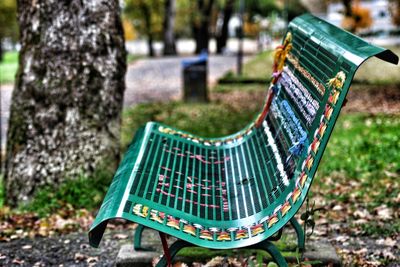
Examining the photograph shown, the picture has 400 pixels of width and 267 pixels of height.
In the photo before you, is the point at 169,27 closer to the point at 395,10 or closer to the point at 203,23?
the point at 203,23

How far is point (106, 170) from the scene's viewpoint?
5.20m

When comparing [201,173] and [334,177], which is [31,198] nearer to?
[201,173]

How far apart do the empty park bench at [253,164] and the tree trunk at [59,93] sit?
102 cm

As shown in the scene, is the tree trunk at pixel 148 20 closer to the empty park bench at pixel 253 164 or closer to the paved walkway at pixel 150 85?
the paved walkway at pixel 150 85

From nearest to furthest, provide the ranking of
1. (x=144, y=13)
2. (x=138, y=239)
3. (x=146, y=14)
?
(x=138, y=239) → (x=146, y=14) → (x=144, y=13)

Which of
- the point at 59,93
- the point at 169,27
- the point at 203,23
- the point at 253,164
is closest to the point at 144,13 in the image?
the point at 169,27

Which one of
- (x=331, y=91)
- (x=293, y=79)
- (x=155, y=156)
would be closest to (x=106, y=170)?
(x=155, y=156)

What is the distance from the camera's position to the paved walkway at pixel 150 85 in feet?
47.9

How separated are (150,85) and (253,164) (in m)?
15.0

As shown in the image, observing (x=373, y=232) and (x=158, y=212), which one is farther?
(x=373, y=232)

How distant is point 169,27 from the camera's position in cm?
3559

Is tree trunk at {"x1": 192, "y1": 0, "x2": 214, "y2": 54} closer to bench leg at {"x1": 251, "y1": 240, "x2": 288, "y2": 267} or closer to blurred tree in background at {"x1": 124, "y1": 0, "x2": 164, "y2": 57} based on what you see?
blurred tree in background at {"x1": 124, "y1": 0, "x2": 164, "y2": 57}

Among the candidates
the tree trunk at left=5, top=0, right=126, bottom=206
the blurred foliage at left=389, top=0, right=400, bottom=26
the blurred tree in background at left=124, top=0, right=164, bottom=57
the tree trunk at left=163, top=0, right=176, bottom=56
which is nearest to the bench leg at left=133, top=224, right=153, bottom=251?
the tree trunk at left=5, top=0, right=126, bottom=206

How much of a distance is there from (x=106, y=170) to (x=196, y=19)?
3697 cm
